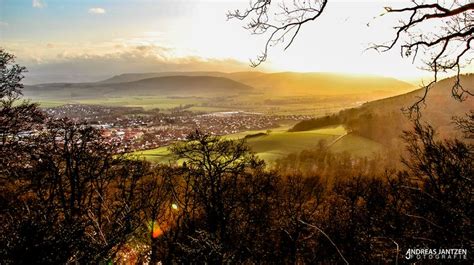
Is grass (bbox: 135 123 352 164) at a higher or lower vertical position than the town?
lower

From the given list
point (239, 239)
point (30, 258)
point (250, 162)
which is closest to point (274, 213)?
point (239, 239)


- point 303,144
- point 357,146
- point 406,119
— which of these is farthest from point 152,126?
point 406,119

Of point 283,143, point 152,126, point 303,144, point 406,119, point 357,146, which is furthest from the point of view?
→ point 152,126

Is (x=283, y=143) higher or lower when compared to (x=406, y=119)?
lower

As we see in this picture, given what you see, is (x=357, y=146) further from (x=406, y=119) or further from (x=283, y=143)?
(x=283, y=143)

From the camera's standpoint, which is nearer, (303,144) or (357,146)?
(357,146)

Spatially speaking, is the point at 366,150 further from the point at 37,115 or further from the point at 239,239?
the point at 37,115

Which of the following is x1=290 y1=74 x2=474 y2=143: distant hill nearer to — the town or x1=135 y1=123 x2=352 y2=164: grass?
x1=135 y1=123 x2=352 y2=164: grass

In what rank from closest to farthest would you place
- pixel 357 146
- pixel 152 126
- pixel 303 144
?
pixel 357 146 → pixel 303 144 → pixel 152 126

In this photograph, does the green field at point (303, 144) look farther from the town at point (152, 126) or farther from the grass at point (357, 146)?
the town at point (152, 126)

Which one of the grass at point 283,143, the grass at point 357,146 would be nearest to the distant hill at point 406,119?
the grass at point 357,146

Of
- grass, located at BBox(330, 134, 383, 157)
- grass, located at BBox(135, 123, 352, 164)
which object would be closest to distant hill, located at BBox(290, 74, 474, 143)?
grass, located at BBox(330, 134, 383, 157)
